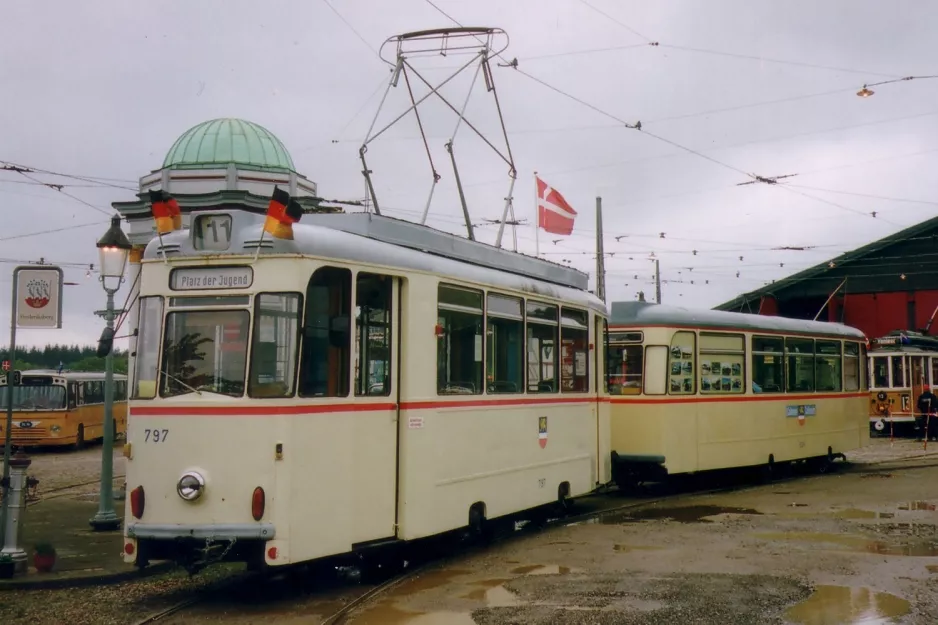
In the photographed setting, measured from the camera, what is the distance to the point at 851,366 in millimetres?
22234

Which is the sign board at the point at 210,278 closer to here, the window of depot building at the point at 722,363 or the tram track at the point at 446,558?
the tram track at the point at 446,558

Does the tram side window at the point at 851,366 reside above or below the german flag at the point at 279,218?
below

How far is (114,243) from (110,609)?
17.8 feet

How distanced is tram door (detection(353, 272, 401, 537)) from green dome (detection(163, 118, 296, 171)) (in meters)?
19.2

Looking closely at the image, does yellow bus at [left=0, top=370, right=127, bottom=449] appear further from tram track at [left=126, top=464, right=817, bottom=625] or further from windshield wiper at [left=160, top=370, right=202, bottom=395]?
windshield wiper at [left=160, top=370, right=202, bottom=395]

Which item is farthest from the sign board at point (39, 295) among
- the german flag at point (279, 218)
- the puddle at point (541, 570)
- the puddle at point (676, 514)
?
the puddle at point (676, 514)

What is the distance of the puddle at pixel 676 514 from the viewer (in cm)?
1393

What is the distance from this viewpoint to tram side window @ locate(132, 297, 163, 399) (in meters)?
8.70

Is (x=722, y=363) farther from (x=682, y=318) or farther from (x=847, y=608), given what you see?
(x=847, y=608)

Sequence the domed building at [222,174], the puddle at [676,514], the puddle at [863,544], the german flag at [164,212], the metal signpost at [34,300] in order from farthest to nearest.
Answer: the domed building at [222,174]
the puddle at [676,514]
the puddle at [863,544]
the metal signpost at [34,300]
the german flag at [164,212]

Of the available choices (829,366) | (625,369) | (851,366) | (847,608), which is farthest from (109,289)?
(851,366)

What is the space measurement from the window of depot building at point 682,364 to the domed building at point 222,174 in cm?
1166

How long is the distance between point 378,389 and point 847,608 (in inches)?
172

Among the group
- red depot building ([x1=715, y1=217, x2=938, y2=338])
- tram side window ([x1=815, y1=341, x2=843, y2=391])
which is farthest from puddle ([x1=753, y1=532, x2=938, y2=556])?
red depot building ([x1=715, y1=217, x2=938, y2=338])
